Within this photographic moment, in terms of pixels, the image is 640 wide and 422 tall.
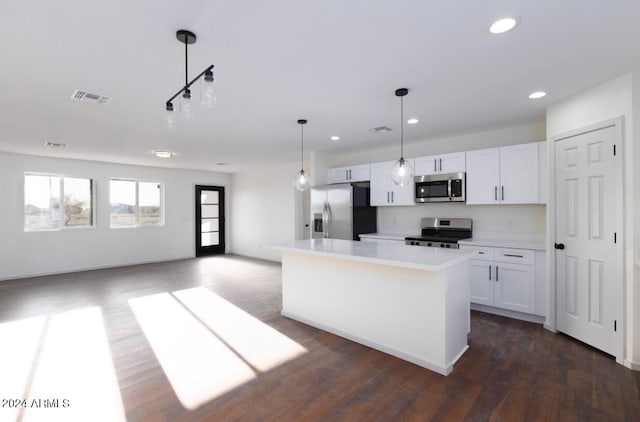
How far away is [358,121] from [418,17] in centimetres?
213

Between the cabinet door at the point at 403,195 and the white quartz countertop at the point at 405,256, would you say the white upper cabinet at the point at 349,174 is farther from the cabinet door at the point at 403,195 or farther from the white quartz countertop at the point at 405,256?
the white quartz countertop at the point at 405,256

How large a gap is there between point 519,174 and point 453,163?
872 mm

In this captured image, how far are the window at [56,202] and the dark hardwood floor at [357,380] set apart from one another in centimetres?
308

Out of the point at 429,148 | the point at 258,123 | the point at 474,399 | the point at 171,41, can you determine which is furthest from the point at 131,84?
the point at 429,148

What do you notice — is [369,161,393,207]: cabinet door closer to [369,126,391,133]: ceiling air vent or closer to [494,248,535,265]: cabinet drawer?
[369,126,391,133]: ceiling air vent

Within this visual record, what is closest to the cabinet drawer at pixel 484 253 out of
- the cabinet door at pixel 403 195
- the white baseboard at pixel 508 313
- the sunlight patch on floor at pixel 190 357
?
the white baseboard at pixel 508 313

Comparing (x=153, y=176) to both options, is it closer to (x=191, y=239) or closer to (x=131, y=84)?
(x=191, y=239)

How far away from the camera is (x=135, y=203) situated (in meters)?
7.50

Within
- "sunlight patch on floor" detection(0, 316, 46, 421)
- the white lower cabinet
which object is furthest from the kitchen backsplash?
"sunlight patch on floor" detection(0, 316, 46, 421)

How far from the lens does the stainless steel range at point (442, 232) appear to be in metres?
4.26

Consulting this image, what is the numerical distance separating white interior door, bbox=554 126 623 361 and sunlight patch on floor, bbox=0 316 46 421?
15.5ft

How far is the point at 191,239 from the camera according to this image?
845 cm

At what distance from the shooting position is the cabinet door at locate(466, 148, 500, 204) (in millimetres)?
4051

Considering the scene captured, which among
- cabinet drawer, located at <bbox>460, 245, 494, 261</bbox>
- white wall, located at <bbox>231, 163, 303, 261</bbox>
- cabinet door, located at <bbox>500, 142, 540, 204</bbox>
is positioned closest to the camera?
cabinet door, located at <bbox>500, 142, 540, 204</bbox>
